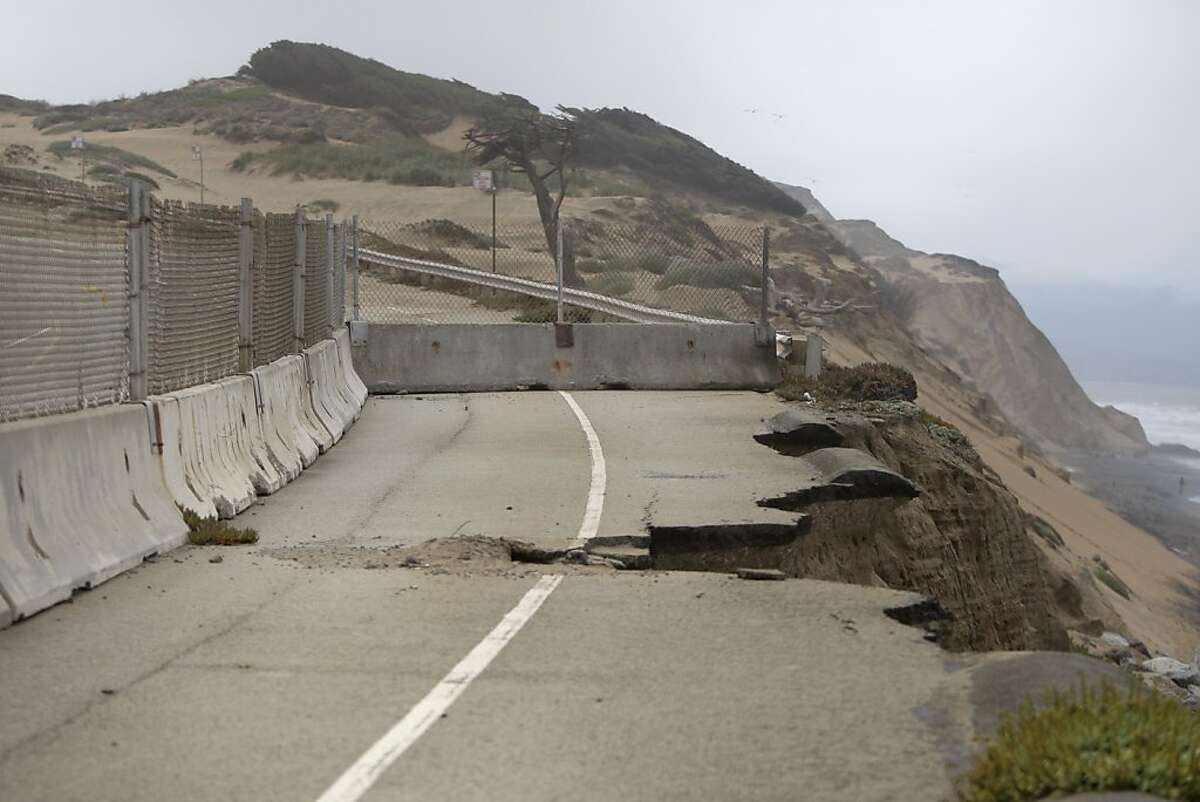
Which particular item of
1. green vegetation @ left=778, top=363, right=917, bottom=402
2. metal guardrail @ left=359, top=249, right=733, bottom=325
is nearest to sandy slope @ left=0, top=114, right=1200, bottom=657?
metal guardrail @ left=359, top=249, right=733, bottom=325

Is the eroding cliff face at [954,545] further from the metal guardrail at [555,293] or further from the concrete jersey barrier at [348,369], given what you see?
the concrete jersey barrier at [348,369]

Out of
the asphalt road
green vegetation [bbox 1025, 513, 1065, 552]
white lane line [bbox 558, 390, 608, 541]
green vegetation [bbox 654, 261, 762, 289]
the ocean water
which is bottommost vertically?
the ocean water

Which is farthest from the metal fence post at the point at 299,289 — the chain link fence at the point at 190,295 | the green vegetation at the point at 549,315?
the green vegetation at the point at 549,315

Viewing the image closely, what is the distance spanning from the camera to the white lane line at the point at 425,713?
560 cm

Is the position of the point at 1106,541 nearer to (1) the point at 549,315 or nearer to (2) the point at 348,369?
(1) the point at 549,315

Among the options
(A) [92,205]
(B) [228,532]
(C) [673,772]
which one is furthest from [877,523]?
(C) [673,772]

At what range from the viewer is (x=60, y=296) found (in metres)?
10.1

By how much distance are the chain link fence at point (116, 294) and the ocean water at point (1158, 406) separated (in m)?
93.0

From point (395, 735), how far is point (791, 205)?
94628mm

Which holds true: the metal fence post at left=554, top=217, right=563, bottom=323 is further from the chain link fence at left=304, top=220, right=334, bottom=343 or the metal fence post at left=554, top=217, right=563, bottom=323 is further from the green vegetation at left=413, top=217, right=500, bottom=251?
the green vegetation at left=413, top=217, right=500, bottom=251

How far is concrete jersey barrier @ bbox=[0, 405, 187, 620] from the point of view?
28.2 ft

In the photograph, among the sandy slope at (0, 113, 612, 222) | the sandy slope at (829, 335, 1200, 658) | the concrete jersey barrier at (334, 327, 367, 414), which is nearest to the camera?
the concrete jersey barrier at (334, 327, 367, 414)

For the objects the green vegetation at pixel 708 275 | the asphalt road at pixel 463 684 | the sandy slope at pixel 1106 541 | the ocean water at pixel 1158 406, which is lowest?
the ocean water at pixel 1158 406

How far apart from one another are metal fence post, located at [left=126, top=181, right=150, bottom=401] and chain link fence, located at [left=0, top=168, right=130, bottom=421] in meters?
0.06
